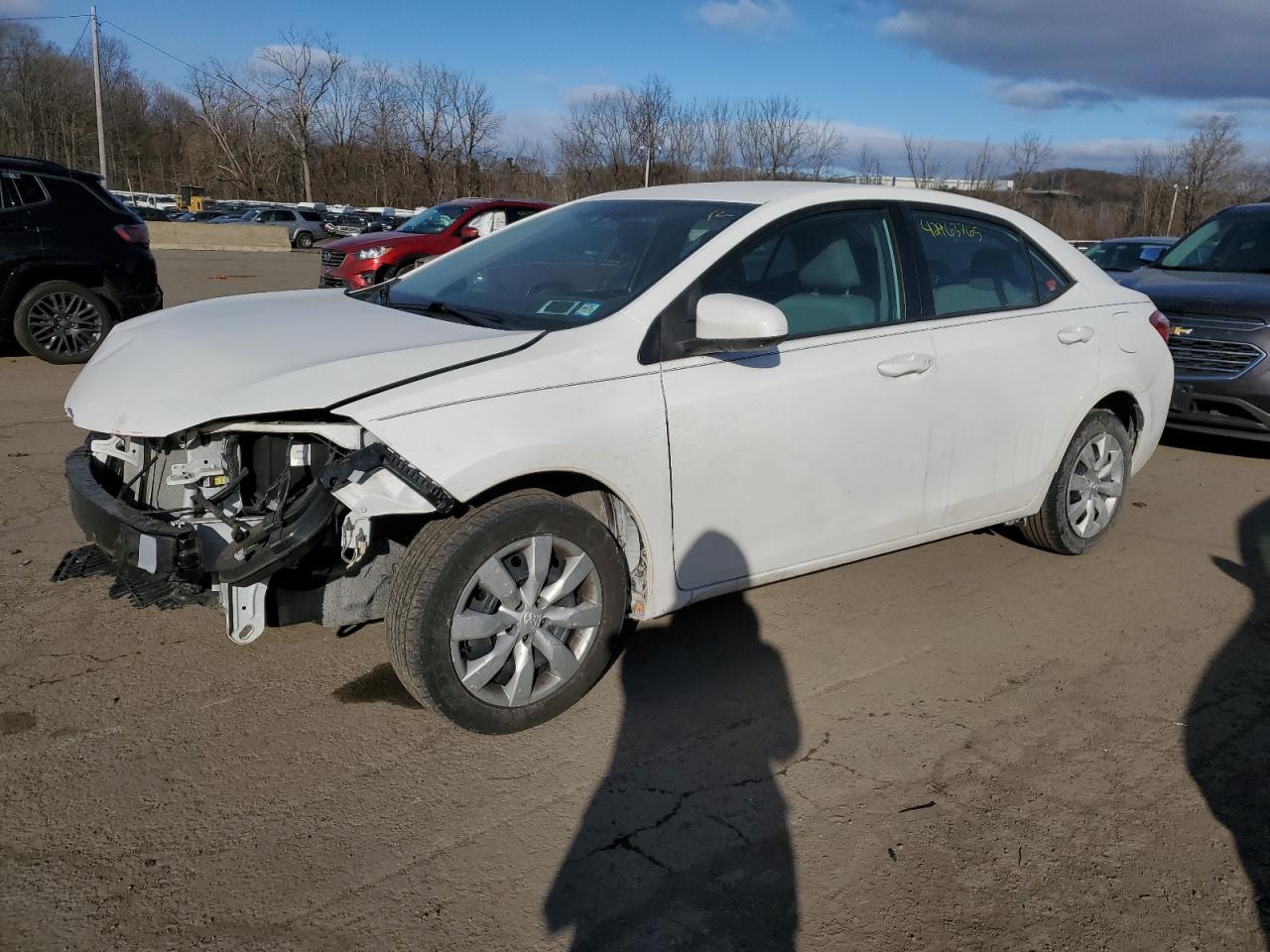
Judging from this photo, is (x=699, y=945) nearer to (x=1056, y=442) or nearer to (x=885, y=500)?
(x=885, y=500)

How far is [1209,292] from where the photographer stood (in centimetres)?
790

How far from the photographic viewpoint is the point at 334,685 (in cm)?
373

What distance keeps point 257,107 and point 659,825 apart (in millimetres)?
68898

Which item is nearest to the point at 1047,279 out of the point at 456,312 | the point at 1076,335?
the point at 1076,335

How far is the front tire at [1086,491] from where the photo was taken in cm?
503

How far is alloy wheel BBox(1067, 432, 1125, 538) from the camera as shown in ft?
16.8

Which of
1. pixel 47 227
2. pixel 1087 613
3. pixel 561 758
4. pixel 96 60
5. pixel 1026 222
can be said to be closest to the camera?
pixel 561 758

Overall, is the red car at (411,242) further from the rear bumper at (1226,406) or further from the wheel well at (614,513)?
the wheel well at (614,513)

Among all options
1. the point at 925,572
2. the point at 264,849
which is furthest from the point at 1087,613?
the point at 264,849

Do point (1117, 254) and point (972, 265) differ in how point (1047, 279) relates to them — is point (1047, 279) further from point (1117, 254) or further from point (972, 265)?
point (1117, 254)

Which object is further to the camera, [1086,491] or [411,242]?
[411,242]

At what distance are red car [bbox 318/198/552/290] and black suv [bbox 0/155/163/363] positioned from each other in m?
5.27

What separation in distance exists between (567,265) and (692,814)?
221 centimetres

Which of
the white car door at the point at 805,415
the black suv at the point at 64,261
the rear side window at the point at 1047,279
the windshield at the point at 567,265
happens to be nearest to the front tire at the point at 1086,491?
the rear side window at the point at 1047,279
